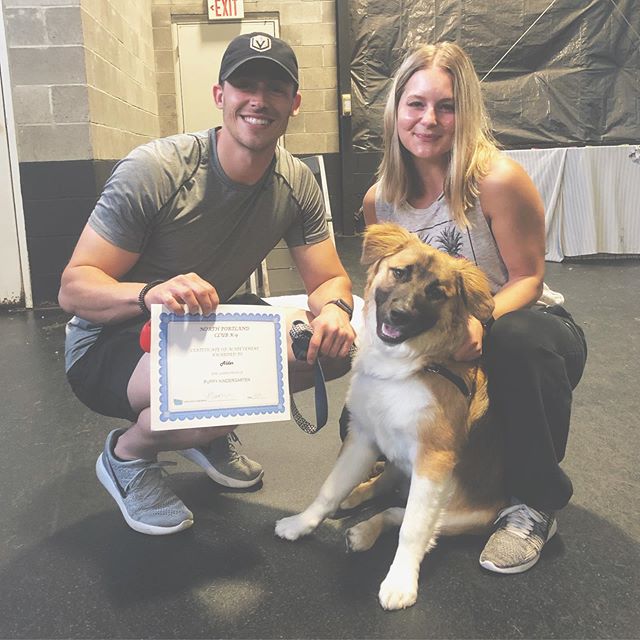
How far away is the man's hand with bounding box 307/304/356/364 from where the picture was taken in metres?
1.51

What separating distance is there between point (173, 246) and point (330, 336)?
52 cm

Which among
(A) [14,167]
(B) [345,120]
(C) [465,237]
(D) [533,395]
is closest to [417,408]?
(D) [533,395]

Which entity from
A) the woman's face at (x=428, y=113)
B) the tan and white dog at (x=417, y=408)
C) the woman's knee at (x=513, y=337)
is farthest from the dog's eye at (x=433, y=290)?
the woman's face at (x=428, y=113)

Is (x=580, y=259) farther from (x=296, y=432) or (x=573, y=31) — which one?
(x=296, y=432)

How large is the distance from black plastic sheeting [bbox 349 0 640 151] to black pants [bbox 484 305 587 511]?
5.54m

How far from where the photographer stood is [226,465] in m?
1.83

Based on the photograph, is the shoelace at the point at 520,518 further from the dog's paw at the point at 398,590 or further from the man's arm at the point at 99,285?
the man's arm at the point at 99,285

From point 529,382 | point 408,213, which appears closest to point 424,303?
point 529,382

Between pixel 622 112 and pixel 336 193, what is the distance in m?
3.27

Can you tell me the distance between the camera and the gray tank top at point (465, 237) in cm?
162

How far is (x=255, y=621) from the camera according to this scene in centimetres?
127

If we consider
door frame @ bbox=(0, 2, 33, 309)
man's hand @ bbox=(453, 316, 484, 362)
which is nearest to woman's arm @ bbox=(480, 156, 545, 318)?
man's hand @ bbox=(453, 316, 484, 362)

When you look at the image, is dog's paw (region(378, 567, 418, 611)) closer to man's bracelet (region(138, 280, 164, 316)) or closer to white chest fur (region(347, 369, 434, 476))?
white chest fur (region(347, 369, 434, 476))

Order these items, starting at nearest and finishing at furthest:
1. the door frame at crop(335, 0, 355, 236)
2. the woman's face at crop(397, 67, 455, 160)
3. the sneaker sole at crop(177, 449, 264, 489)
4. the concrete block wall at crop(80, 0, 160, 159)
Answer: the woman's face at crop(397, 67, 455, 160) < the sneaker sole at crop(177, 449, 264, 489) < the concrete block wall at crop(80, 0, 160, 159) < the door frame at crop(335, 0, 355, 236)
